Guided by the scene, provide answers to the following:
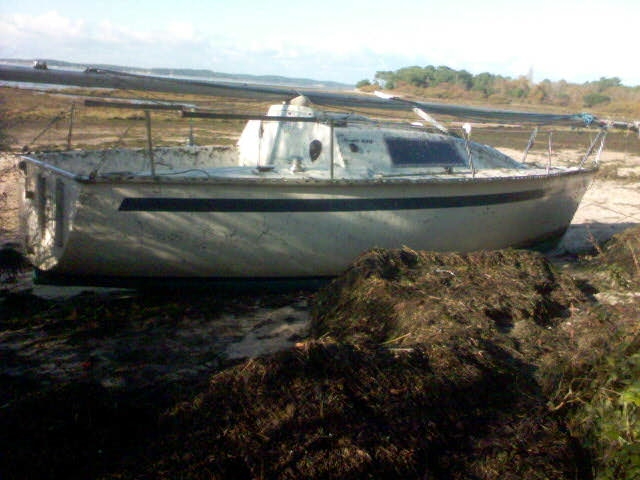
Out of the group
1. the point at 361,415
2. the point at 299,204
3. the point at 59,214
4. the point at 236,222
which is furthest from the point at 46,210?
the point at 361,415

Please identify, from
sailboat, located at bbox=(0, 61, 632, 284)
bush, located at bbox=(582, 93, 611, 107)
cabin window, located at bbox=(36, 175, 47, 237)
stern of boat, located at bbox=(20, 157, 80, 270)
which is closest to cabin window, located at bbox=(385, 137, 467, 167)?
sailboat, located at bbox=(0, 61, 632, 284)

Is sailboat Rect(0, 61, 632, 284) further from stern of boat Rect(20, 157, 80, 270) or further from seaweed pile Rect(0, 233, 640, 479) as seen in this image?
seaweed pile Rect(0, 233, 640, 479)

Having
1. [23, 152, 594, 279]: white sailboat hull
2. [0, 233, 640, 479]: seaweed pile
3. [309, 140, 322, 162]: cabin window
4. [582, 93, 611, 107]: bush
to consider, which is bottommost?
[0, 233, 640, 479]: seaweed pile

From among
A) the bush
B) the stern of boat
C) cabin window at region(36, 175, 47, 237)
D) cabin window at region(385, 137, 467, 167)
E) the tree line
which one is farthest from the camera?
the bush

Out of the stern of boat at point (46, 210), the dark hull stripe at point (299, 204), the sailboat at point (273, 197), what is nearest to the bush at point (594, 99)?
the sailboat at point (273, 197)

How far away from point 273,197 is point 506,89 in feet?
156

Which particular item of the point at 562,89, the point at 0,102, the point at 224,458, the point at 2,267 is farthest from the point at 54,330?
the point at 562,89

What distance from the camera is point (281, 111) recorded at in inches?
294

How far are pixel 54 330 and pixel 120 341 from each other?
696 millimetres

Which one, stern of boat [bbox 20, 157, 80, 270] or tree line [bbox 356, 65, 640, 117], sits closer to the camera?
stern of boat [bbox 20, 157, 80, 270]

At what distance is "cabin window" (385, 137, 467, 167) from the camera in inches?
290

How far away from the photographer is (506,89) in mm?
48844

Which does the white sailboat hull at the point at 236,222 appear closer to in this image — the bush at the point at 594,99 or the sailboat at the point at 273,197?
the sailboat at the point at 273,197

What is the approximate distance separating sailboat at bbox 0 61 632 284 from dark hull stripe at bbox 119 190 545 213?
0.01 metres
